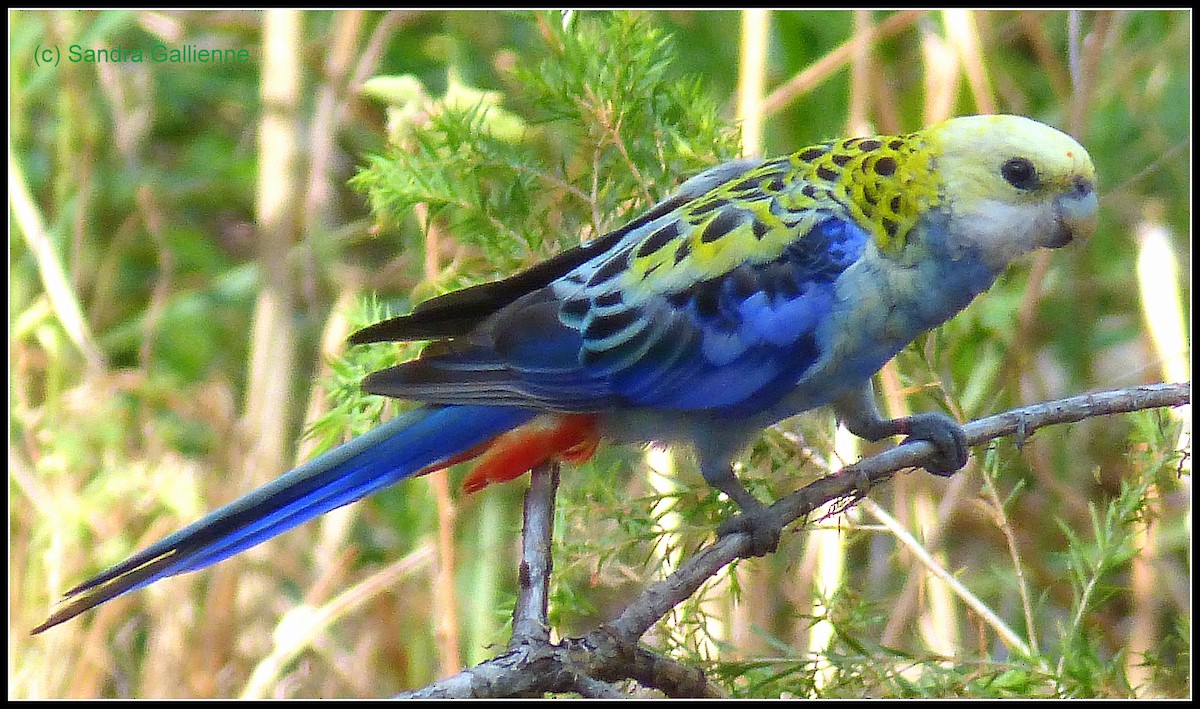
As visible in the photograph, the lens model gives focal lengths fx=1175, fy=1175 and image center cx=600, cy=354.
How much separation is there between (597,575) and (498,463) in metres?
0.24

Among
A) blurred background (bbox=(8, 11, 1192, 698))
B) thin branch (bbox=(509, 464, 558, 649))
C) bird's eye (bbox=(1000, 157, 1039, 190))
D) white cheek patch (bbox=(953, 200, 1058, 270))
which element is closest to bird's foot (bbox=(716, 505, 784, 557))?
blurred background (bbox=(8, 11, 1192, 698))

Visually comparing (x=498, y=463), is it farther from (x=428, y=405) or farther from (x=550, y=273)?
(x=550, y=273)

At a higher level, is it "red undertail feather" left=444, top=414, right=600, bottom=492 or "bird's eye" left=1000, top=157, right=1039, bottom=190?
"bird's eye" left=1000, top=157, right=1039, bottom=190

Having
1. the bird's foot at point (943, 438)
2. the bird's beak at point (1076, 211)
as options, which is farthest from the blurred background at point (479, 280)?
the bird's beak at point (1076, 211)

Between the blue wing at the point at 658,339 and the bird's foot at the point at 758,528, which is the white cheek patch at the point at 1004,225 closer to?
the blue wing at the point at 658,339

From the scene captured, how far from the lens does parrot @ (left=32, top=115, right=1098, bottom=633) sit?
1748 mm

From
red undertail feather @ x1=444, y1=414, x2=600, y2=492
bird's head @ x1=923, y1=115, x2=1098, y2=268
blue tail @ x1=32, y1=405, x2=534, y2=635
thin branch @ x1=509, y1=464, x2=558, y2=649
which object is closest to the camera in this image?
thin branch @ x1=509, y1=464, x2=558, y2=649

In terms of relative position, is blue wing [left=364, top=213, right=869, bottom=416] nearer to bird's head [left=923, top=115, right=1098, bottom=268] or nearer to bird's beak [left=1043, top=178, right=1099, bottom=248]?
bird's head [left=923, top=115, right=1098, bottom=268]

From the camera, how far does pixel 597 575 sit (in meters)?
1.86

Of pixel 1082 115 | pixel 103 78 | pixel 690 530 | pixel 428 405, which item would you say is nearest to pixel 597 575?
pixel 690 530

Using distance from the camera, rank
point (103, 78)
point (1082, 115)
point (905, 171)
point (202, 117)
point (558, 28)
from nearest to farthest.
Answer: point (905, 171) < point (558, 28) < point (1082, 115) < point (103, 78) < point (202, 117)

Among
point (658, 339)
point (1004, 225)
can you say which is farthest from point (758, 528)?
point (1004, 225)

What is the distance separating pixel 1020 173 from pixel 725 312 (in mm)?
483

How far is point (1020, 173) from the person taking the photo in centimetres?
174
